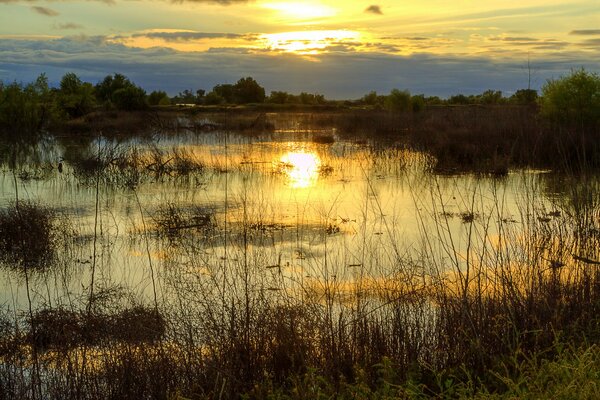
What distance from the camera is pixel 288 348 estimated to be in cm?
642

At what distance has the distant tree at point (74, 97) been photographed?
35375 millimetres

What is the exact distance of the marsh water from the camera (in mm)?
8758

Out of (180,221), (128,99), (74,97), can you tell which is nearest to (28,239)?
(180,221)

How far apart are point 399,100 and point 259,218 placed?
31.7m

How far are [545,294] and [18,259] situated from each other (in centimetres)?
780

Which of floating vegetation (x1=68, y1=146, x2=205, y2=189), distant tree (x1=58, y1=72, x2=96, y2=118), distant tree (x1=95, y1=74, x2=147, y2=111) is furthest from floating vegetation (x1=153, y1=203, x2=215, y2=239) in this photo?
distant tree (x1=95, y1=74, x2=147, y2=111)

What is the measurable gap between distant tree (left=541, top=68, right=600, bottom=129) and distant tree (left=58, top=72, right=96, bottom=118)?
906 inches

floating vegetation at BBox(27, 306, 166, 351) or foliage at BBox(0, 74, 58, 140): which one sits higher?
foliage at BBox(0, 74, 58, 140)

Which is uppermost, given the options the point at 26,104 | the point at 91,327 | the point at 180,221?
the point at 26,104

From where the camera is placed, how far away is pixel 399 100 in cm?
4306

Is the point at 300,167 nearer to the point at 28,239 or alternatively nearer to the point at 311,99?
the point at 28,239

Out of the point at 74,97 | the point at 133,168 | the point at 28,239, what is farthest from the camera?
the point at 74,97

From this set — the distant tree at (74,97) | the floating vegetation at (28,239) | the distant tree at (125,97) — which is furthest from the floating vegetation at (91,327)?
the distant tree at (125,97)

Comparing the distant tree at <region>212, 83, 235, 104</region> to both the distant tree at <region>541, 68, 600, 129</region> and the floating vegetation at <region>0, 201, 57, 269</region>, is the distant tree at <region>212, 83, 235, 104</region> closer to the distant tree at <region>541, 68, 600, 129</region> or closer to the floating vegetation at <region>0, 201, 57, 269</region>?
the distant tree at <region>541, 68, 600, 129</region>
